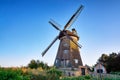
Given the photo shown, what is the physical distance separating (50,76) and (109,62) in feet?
67.8

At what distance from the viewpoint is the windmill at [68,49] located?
33.6 m

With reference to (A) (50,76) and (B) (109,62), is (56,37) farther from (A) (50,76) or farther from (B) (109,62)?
(A) (50,76)

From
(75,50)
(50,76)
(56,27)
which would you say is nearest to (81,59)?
(75,50)

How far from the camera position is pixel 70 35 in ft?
112

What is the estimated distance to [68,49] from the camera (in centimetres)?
3419

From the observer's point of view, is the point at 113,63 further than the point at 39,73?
Yes

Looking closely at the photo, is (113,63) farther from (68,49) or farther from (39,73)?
(39,73)

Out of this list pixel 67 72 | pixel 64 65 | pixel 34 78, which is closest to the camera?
pixel 34 78

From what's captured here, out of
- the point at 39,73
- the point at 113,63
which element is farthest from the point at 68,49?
the point at 39,73

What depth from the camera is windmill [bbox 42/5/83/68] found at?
110 feet

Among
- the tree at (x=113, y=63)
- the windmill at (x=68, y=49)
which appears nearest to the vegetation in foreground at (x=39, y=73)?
the tree at (x=113, y=63)

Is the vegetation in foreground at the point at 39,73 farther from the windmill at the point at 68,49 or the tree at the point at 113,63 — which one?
the windmill at the point at 68,49

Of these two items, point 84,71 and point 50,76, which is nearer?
point 50,76

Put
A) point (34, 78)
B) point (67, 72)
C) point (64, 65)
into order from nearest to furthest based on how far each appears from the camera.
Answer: point (34, 78), point (67, 72), point (64, 65)
